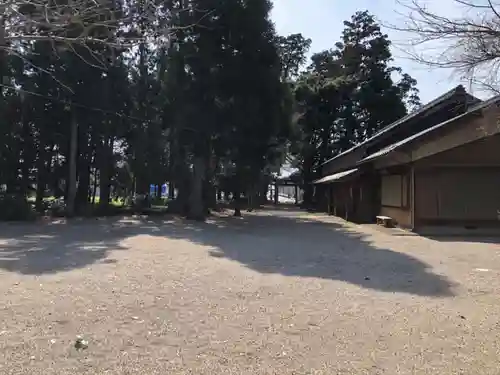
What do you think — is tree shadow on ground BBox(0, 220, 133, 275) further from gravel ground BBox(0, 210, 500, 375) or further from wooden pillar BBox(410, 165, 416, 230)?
wooden pillar BBox(410, 165, 416, 230)

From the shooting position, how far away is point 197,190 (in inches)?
980

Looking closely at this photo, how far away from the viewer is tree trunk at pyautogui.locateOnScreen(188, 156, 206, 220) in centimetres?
2466

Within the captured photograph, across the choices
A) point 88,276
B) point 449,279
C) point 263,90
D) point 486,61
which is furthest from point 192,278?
point 263,90

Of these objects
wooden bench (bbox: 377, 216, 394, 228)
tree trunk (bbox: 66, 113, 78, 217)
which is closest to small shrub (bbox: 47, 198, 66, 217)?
tree trunk (bbox: 66, 113, 78, 217)

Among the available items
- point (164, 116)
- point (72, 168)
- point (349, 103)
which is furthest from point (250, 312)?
point (349, 103)

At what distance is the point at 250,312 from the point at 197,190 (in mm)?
18916

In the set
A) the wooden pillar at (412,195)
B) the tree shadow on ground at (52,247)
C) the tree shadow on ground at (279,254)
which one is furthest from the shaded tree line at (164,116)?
the wooden pillar at (412,195)

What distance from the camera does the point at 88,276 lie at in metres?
8.74

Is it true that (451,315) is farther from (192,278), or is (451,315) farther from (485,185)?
(485,185)

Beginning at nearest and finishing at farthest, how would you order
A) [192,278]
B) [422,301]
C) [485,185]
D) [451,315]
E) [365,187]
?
[451,315] < [422,301] < [192,278] < [485,185] < [365,187]

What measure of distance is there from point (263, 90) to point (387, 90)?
18489 mm

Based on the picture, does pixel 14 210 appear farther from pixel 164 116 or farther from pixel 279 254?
pixel 279 254

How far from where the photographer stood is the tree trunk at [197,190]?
2466 centimetres

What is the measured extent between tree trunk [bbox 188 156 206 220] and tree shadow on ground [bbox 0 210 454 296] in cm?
606
